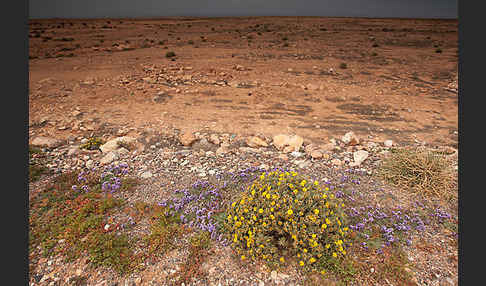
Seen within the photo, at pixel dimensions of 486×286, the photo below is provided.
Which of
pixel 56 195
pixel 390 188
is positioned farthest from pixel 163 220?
pixel 390 188

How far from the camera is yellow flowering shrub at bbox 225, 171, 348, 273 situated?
262cm

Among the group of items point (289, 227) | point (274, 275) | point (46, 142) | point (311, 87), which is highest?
point (311, 87)

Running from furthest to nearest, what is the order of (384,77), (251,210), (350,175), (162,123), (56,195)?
(384,77) < (162,123) < (350,175) < (56,195) < (251,210)

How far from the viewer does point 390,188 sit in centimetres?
393

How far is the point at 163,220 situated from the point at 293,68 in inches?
378

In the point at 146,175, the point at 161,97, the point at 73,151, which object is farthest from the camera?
the point at 161,97

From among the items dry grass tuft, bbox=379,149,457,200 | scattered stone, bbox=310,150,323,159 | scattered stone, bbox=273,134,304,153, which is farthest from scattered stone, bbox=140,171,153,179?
dry grass tuft, bbox=379,149,457,200

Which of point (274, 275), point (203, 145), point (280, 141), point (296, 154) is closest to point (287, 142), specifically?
point (280, 141)

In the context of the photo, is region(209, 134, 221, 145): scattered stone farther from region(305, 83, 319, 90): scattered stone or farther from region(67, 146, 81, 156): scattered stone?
region(305, 83, 319, 90): scattered stone

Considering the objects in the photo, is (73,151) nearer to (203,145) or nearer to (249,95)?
(203,145)

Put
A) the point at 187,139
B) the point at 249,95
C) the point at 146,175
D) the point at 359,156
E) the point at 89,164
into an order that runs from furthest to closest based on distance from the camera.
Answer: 1. the point at 249,95
2. the point at 187,139
3. the point at 359,156
4. the point at 89,164
5. the point at 146,175

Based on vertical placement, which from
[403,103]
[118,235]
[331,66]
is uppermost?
[331,66]

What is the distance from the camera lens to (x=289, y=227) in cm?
264

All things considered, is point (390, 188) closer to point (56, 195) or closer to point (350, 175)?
point (350, 175)
